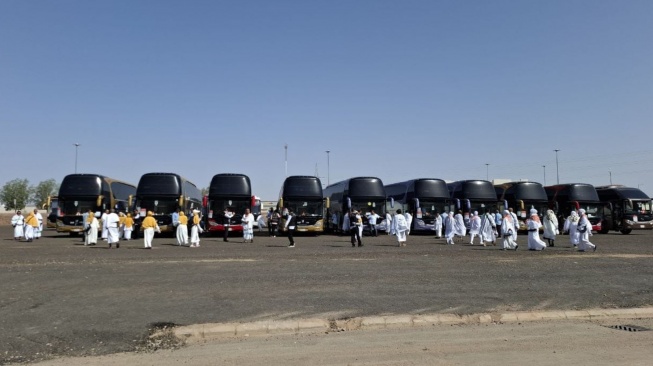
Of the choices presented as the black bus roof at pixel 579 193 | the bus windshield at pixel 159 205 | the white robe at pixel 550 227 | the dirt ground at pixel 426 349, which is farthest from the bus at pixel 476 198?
the dirt ground at pixel 426 349

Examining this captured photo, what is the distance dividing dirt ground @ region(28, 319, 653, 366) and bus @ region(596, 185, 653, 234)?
29.2 meters

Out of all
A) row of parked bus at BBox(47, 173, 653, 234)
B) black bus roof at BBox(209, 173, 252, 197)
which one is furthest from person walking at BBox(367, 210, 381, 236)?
black bus roof at BBox(209, 173, 252, 197)

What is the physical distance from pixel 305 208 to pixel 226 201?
182 inches

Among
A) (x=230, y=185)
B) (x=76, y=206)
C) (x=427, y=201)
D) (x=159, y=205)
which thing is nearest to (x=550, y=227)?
(x=427, y=201)

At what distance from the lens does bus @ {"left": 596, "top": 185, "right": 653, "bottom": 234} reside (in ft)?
106

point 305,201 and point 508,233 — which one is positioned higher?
point 305,201

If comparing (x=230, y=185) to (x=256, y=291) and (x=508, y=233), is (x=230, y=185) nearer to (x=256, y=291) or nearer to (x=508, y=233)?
(x=508, y=233)

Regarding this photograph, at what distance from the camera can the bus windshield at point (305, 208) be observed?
99.3 feet

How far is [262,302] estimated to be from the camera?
8.59 m

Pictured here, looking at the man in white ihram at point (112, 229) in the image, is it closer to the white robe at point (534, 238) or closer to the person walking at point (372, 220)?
the person walking at point (372, 220)

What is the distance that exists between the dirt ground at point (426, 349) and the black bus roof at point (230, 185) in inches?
886

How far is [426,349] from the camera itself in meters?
6.07

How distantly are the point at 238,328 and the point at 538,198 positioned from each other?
95.7ft

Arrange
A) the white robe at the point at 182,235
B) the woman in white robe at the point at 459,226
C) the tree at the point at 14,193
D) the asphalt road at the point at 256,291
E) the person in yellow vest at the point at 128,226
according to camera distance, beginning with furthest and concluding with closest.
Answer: the tree at the point at 14,193 → the woman in white robe at the point at 459,226 → the person in yellow vest at the point at 128,226 → the white robe at the point at 182,235 → the asphalt road at the point at 256,291
